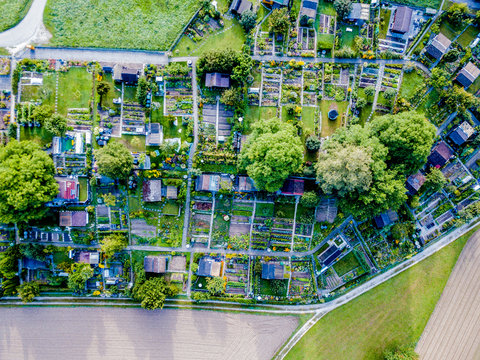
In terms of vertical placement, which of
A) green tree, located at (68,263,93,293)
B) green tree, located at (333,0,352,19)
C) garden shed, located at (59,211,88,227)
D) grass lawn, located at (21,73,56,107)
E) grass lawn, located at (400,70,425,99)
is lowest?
green tree, located at (68,263,93,293)

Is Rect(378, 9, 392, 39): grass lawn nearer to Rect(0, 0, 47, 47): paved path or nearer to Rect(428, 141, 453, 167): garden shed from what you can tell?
Rect(428, 141, 453, 167): garden shed

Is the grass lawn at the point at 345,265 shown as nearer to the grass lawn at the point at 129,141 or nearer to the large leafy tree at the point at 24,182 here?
the grass lawn at the point at 129,141

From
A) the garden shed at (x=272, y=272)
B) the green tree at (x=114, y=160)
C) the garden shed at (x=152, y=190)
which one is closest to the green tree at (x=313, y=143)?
the garden shed at (x=272, y=272)

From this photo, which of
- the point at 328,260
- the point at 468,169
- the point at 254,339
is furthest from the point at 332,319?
the point at 468,169

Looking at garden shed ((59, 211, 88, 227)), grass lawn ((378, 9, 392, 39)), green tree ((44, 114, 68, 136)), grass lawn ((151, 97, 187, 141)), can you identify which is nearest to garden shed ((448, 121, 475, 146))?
grass lawn ((378, 9, 392, 39))

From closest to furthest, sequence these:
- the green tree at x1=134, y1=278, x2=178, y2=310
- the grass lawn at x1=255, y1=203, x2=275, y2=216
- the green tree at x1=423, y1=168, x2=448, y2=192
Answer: the green tree at x1=134, y1=278, x2=178, y2=310, the green tree at x1=423, y1=168, x2=448, y2=192, the grass lawn at x1=255, y1=203, x2=275, y2=216

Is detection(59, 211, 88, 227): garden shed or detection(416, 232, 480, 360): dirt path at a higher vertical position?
detection(59, 211, 88, 227): garden shed

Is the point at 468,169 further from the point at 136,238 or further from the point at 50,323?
the point at 50,323
